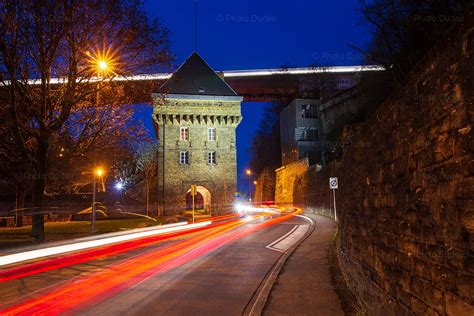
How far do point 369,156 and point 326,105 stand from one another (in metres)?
48.4

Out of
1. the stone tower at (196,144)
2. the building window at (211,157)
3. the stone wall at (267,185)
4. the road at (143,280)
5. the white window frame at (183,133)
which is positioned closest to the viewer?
the road at (143,280)

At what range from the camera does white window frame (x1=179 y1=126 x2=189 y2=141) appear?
49.8 meters

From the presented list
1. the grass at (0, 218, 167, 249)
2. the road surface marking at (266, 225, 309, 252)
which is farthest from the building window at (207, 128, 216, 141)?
the road surface marking at (266, 225, 309, 252)

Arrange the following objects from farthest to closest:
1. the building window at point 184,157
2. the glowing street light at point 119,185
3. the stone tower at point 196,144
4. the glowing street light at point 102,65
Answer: the glowing street light at point 119,185, the building window at point 184,157, the stone tower at point 196,144, the glowing street light at point 102,65

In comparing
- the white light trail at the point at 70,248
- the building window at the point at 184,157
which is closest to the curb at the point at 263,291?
the white light trail at the point at 70,248

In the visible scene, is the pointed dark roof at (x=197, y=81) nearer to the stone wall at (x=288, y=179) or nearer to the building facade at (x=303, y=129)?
the building facade at (x=303, y=129)

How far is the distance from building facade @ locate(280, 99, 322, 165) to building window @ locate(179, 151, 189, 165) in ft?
49.3

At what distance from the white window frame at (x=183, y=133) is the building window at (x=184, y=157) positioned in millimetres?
1737

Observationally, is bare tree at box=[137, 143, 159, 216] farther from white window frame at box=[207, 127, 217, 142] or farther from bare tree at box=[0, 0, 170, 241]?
bare tree at box=[0, 0, 170, 241]

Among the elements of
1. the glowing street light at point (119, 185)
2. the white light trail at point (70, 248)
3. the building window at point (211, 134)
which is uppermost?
the building window at point (211, 134)

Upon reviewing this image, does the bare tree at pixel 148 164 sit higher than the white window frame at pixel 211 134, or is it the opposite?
the white window frame at pixel 211 134

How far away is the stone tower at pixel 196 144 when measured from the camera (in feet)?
160

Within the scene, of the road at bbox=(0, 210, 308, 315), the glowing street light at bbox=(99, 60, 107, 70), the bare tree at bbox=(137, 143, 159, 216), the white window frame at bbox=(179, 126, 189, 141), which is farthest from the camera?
the bare tree at bbox=(137, 143, 159, 216)

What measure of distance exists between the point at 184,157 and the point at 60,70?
2888 cm
